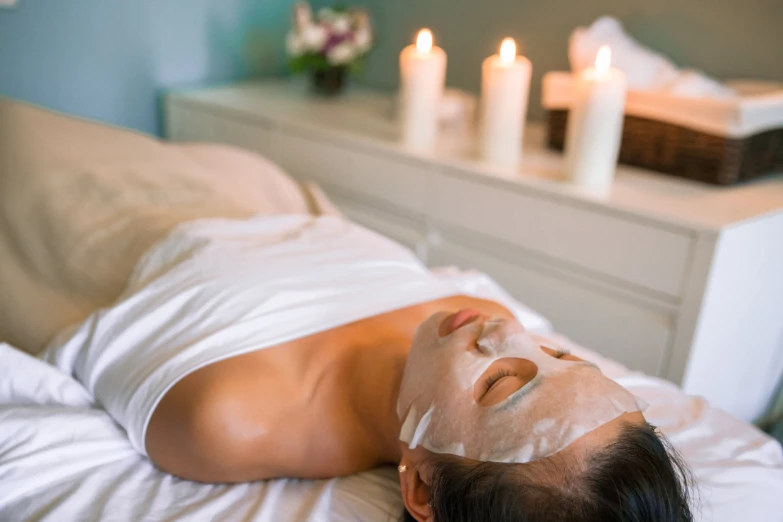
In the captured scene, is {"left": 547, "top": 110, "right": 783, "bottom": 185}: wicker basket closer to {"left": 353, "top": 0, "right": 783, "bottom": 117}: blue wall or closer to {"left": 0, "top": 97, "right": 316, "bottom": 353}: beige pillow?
{"left": 353, "top": 0, "right": 783, "bottom": 117}: blue wall

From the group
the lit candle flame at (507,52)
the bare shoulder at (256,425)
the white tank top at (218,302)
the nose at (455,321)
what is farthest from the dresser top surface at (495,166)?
the bare shoulder at (256,425)

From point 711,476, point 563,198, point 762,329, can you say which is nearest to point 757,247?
point 762,329

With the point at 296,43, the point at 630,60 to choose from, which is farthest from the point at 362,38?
the point at 630,60

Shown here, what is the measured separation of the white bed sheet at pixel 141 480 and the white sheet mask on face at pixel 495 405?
14 centimetres

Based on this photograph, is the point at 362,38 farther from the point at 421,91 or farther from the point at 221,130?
the point at 421,91

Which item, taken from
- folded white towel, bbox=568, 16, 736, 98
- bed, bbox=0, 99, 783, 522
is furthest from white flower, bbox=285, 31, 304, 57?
folded white towel, bbox=568, 16, 736, 98

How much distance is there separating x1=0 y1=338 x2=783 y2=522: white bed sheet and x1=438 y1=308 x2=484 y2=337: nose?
22 centimetres

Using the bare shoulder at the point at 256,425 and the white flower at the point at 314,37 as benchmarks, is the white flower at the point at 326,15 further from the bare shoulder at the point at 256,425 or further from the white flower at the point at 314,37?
the bare shoulder at the point at 256,425

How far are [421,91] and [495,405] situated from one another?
3.76ft

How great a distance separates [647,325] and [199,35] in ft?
5.77

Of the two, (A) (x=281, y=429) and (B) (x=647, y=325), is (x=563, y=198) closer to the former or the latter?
(B) (x=647, y=325)

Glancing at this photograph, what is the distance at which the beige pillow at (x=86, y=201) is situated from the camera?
128cm

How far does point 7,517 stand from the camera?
2.88 ft

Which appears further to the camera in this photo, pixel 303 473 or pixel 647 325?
pixel 647 325
